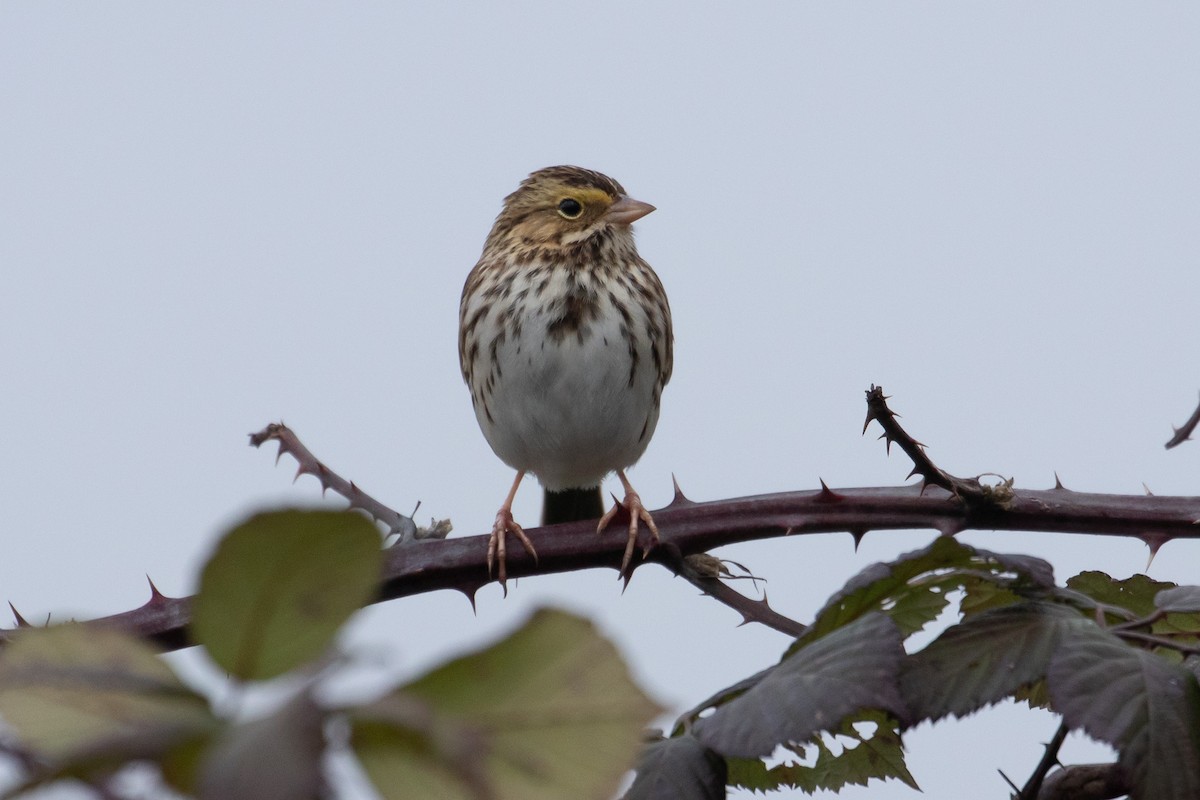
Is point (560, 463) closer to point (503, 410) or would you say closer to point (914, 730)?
point (503, 410)

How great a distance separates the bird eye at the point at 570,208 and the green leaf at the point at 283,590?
3.99m

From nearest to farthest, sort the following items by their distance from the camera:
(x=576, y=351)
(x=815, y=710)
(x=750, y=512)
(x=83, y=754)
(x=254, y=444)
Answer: (x=83, y=754)
(x=815, y=710)
(x=750, y=512)
(x=254, y=444)
(x=576, y=351)

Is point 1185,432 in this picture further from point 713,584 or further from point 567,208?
point 567,208

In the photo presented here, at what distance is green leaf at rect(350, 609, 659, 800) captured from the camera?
0.42m

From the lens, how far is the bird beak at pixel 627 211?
14.1ft

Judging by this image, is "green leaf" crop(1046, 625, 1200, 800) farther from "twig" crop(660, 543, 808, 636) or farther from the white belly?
the white belly

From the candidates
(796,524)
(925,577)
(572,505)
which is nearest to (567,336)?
(572,505)

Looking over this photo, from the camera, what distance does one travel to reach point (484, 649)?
0.43 m

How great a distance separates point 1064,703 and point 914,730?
5.3 inches

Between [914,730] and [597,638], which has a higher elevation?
[597,638]

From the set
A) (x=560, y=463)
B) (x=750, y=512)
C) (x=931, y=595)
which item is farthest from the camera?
(x=560, y=463)

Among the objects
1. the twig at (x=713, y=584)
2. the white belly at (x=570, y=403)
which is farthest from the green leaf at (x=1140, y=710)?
the white belly at (x=570, y=403)

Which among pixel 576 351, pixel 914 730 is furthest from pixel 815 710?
pixel 576 351

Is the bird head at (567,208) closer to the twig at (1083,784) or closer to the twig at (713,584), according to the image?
the twig at (713,584)
